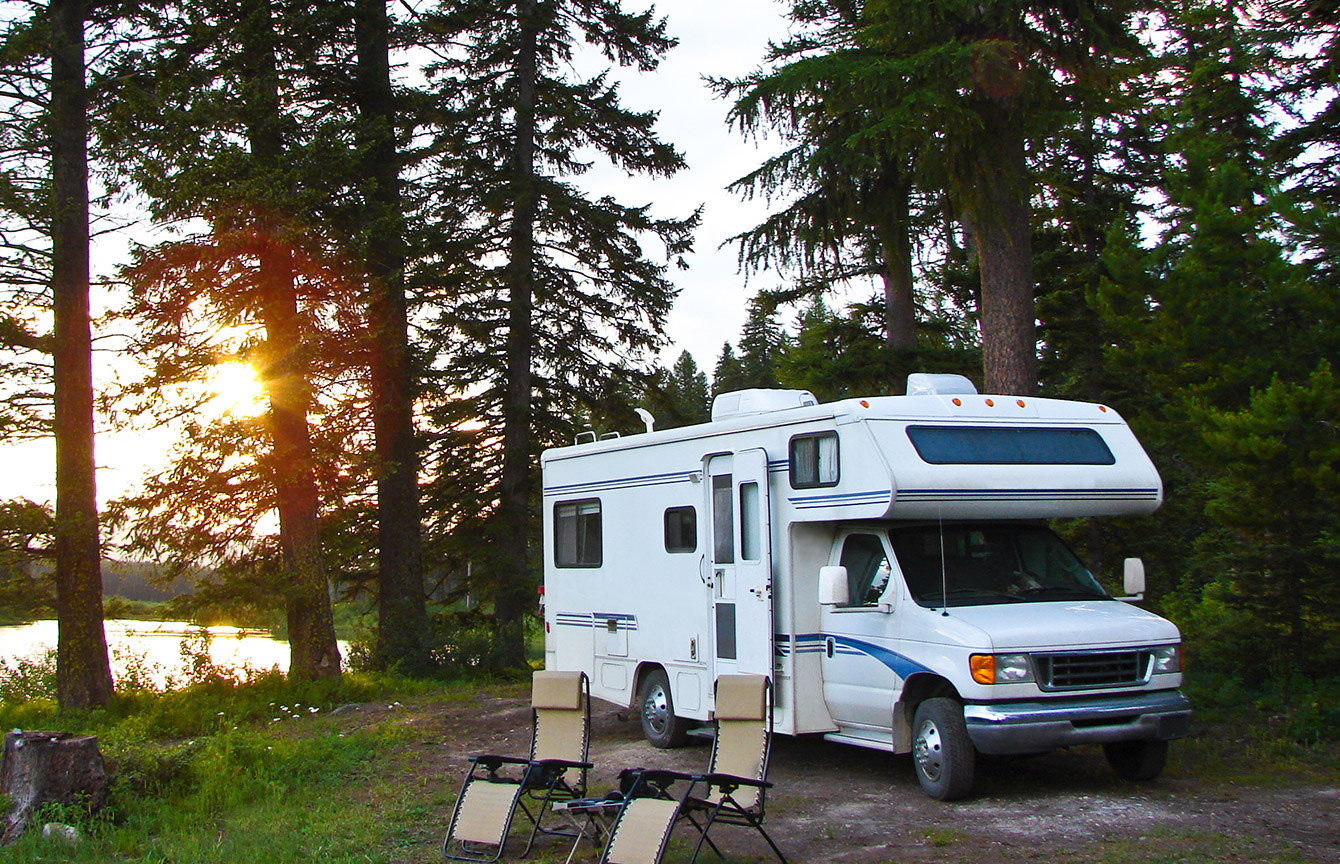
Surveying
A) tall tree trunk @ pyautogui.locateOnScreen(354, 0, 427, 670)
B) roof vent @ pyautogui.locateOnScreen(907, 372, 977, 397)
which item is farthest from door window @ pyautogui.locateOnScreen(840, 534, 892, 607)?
tall tree trunk @ pyautogui.locateOnScreen(354, 0, 427, 670)

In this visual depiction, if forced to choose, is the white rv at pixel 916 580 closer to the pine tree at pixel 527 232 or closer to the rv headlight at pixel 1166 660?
the rv headlight at pixel 1166 660

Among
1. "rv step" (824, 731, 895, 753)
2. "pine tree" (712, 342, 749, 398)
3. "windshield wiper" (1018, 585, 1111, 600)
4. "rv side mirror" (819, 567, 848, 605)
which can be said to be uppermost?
"pine tree" (712, 342, 749, 398)

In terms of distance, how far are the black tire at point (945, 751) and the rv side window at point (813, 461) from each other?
1.84 meters

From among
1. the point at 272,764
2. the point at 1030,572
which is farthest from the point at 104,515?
the point at 1030,572

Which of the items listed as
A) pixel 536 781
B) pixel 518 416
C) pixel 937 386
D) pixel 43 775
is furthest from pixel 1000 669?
pixel 518 416

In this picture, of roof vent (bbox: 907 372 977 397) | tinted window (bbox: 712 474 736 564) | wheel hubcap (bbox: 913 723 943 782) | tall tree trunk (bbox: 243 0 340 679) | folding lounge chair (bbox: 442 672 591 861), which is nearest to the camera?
folding lounge chair (bbox: 442 672 591 861)

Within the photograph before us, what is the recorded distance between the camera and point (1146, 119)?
2078cm

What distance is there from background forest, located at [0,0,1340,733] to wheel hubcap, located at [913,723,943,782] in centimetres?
398

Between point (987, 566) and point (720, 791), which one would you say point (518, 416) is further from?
point (720, 791)

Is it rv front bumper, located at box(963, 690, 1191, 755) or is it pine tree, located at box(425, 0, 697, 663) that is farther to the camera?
pine tree, located at box(425, 0, 697, 663)

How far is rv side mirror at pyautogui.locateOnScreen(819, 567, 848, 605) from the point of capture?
27.5ft

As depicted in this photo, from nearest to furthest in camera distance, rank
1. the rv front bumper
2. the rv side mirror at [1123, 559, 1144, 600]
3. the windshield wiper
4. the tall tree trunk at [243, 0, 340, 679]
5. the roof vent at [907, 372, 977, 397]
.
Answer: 1. the rv front bumper
2. the windshield wiper
3. the rv side mirror at [1123, 559, 1144, 600]
4. the roof vent at [907, 372, 977, 397]
5. the tall tree trunk at [243, 0, 340, 679]

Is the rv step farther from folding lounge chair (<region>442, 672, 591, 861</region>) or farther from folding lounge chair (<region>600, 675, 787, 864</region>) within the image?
folding lounge chair (<region>442, 672, 591, 861</region>)

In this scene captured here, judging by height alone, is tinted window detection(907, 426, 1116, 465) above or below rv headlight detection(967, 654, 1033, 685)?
above
